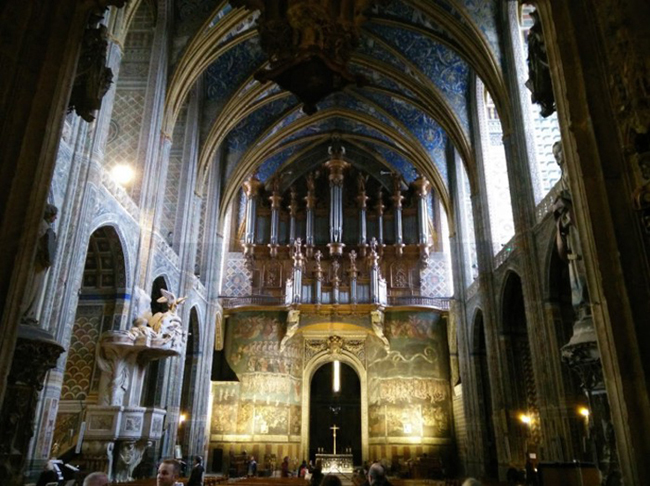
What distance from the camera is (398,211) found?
949 inches

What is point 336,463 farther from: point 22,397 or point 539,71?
point 539,71

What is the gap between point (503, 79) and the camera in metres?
13.9

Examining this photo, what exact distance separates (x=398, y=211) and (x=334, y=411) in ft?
30.0

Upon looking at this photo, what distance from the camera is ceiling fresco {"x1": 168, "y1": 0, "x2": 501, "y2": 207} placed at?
15.4 m

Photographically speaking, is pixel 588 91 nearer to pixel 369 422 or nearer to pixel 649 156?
pixel 649 156

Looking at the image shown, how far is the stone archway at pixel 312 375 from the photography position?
21.2 m

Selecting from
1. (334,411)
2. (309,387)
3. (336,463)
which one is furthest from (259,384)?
(336,463)

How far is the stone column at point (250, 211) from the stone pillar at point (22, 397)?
56.9 feet

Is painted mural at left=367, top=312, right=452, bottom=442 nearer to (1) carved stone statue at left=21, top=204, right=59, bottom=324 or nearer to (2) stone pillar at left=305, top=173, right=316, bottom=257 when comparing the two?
(2) stone pillar at left=305, top=173, right=316, bottom=257

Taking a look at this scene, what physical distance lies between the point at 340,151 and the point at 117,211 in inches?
528

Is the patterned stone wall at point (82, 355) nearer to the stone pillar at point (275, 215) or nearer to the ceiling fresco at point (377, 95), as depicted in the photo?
the ceiling fresco at point (377, 95)

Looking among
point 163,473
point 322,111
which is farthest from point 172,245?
point 163,473

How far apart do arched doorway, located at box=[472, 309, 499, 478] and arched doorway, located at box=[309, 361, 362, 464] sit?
21.7ft

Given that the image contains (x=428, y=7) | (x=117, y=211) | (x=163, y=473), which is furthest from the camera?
(x=428, y=7)
